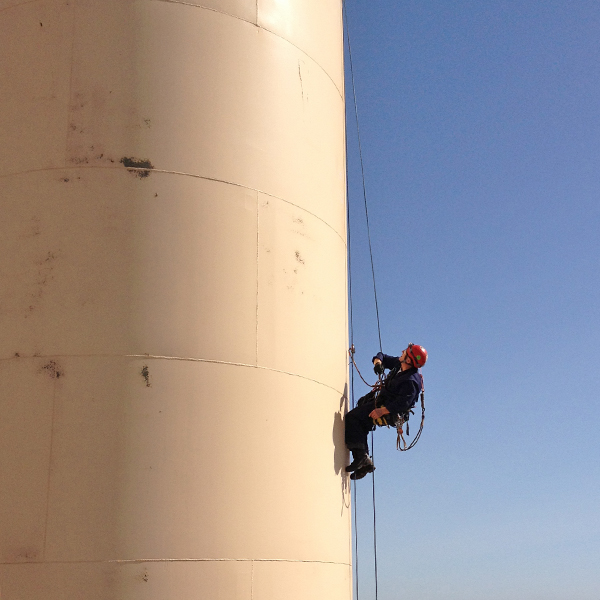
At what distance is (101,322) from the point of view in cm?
806

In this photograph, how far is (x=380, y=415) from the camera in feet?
33.6

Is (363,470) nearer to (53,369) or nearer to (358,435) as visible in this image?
(358,435)

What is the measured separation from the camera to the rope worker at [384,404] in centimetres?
1012

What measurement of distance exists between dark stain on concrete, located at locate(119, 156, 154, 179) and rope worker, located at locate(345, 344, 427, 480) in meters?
3.83

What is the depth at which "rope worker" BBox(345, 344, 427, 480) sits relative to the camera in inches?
398

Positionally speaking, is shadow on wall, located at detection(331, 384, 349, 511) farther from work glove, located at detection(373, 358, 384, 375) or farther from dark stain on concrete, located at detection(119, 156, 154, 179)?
dark stain on concrete, located at detection(119, 156, 154, 179)

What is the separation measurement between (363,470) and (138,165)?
4557 millimetres

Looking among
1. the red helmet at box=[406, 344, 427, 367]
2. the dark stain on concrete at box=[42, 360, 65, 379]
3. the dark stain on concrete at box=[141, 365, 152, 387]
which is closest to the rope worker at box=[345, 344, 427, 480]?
the red helmet at box=[406, 344, 427, 367]

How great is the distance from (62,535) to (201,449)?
4.80 feet

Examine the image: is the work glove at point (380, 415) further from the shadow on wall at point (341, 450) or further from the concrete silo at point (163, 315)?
the concrete silo at point (163, 315)

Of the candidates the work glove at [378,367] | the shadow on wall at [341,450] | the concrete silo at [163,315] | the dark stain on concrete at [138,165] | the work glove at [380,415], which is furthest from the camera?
the work glove at [378,367]

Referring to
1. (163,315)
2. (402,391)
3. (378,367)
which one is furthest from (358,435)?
(163,315)

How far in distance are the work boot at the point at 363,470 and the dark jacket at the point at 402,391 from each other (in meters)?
0.71

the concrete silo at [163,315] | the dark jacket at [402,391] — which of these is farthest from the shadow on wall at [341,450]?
the dark jacket at [402,391]
